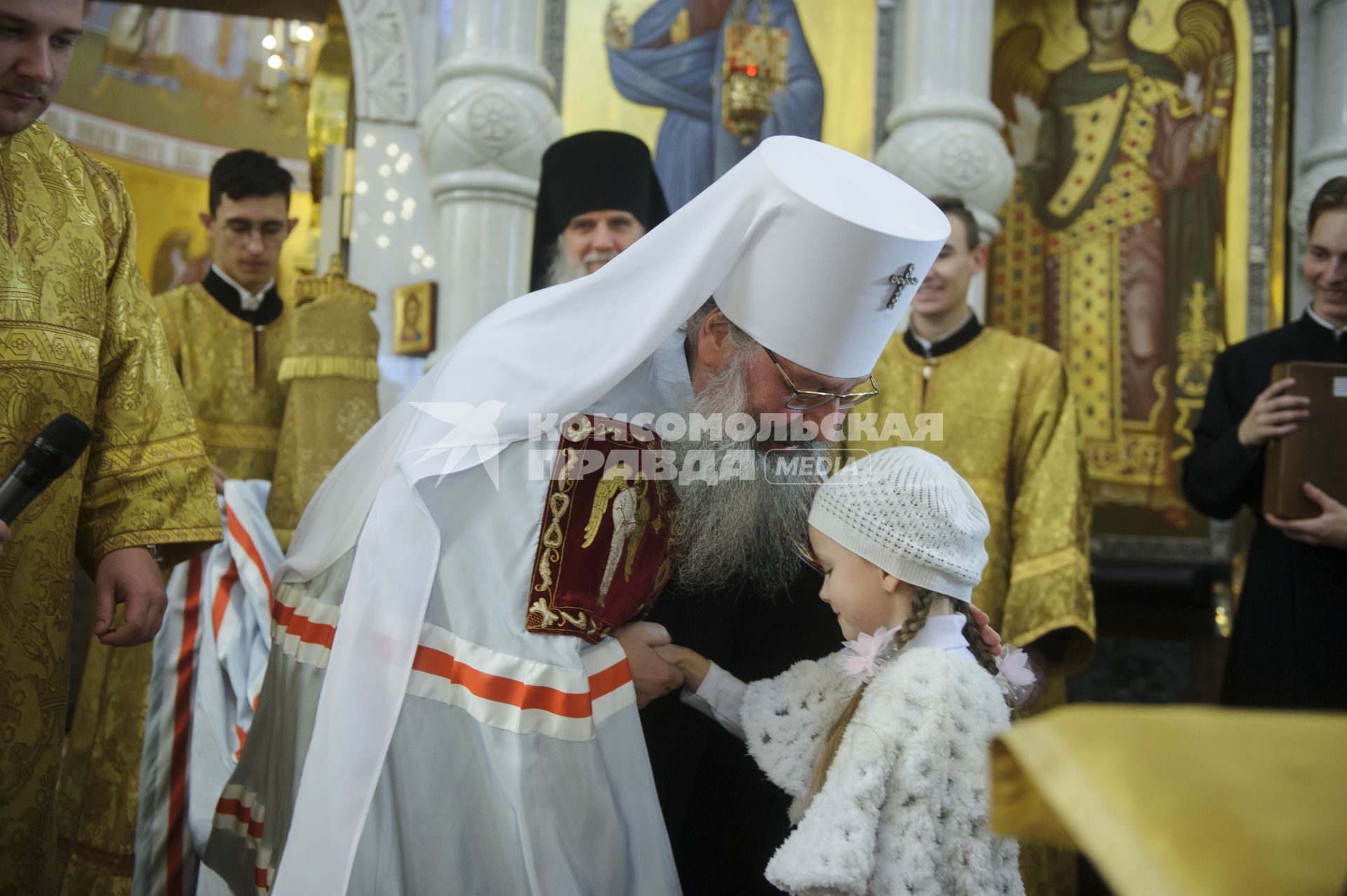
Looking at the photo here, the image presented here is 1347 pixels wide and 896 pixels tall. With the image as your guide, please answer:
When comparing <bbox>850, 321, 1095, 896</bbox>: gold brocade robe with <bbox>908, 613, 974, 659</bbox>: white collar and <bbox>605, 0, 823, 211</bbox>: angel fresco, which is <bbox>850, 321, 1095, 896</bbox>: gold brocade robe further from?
<bbox>605, 0, 823, 211</bbox>: angel fresco

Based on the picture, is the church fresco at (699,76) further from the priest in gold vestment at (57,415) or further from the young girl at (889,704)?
the young girl at (889,704)

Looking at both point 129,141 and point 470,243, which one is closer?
point 470,243

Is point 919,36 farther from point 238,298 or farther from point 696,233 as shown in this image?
point 696,233

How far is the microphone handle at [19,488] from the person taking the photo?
1.64m

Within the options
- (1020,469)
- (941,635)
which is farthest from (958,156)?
(941,635)

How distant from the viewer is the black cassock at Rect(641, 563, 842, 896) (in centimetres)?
232

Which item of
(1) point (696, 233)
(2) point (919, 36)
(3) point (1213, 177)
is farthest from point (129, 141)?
(1) point (696, 233)

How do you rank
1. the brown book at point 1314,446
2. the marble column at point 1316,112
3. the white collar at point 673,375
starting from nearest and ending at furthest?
1. the white collar at point 673,375
2. the brown book at point 1314,446
3. the marble column at point 1316,112

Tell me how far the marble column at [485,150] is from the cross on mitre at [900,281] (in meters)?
2.85

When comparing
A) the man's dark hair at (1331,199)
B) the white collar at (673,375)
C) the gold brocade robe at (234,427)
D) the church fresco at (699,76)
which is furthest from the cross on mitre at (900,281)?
the church fresco at (699,76)

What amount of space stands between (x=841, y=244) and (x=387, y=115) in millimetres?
3530

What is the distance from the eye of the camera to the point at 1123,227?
20.2 ft

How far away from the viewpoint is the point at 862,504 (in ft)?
6.57

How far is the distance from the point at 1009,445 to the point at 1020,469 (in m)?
0.09
